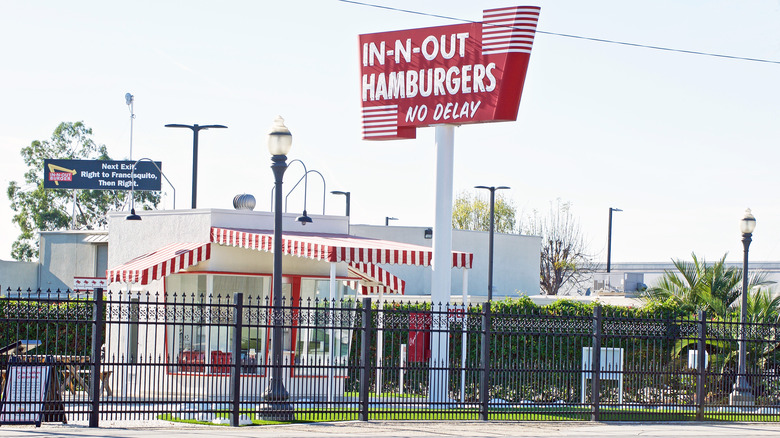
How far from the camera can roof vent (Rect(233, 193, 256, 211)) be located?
22703 millimetres

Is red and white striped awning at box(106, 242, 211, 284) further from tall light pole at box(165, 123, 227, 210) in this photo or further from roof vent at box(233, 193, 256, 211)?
tall light pole at box(165, 123, 227, 210)

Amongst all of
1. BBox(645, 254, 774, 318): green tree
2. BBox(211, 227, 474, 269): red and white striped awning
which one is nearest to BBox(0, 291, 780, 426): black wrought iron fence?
BBox(211, 227, 474, 269): red and white striped awning

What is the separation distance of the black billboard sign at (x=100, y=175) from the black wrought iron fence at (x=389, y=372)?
39254 mm

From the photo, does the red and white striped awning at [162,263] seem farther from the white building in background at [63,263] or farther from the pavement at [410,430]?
the white building in background at [63,263]

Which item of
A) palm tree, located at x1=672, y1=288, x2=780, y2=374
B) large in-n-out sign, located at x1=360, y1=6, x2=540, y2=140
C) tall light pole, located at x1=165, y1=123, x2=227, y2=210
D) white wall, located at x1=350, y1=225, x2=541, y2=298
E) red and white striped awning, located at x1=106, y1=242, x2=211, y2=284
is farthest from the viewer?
white wall, located at x1=350, y1=225, x2=541, y2=298

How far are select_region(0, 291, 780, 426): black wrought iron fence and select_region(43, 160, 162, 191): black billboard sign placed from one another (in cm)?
3925

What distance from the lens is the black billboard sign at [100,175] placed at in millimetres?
54656

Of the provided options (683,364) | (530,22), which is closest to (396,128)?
(530,22)

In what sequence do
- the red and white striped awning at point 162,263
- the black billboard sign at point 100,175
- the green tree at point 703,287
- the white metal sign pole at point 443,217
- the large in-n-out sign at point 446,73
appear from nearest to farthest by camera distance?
the large in-n-out sign at point 446,73, the white metal sign pole at point 443,217, the red and white striped awning at point 162,263, the green tree at point 703,287, the black billboard sign at point 100,175

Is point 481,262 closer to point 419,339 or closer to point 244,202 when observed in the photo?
point 244,202

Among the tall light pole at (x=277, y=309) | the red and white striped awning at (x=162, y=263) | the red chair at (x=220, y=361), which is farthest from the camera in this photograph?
the red and white striped awning at (x=162, y=263)

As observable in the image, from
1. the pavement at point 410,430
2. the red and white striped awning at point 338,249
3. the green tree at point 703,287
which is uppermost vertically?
the red and white striped awning at point 338,249

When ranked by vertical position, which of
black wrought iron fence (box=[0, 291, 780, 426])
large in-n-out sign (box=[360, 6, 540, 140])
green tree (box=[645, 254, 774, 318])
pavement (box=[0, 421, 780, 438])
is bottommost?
pavement (box=[0, 421, 780, 438])

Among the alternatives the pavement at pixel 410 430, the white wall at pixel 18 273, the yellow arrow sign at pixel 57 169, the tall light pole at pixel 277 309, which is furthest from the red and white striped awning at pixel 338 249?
the yellow arrow sign at pixel 57 169
